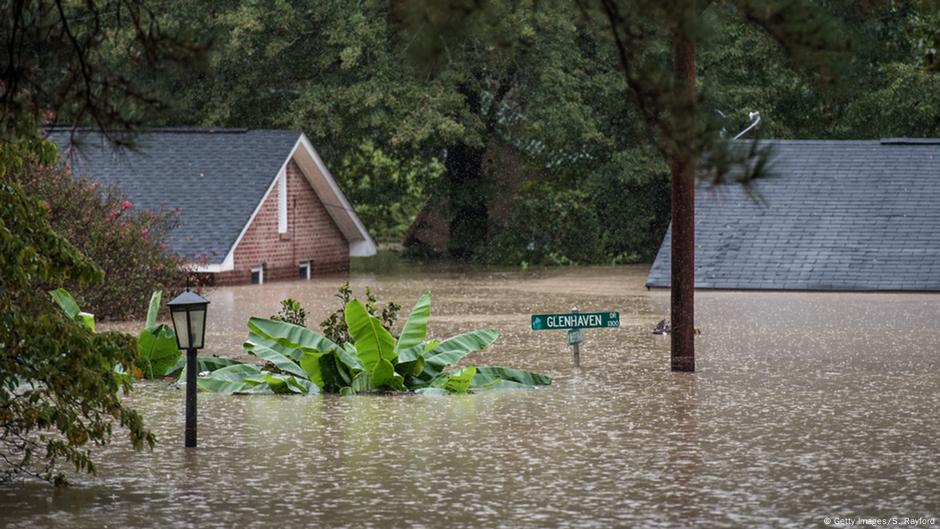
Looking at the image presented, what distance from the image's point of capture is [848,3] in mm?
11422

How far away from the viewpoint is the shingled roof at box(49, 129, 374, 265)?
3897 centimetres

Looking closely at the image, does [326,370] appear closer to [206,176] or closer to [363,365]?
[363,365]

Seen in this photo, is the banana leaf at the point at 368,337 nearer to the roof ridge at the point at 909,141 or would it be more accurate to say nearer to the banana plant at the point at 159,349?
the banana plant at the point at 159,349

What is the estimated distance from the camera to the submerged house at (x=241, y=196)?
39.2 m

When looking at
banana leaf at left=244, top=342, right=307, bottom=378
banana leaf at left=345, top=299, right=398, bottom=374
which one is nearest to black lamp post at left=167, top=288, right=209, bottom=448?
banana leaf at left=345, top=299, right=398, bottom=374

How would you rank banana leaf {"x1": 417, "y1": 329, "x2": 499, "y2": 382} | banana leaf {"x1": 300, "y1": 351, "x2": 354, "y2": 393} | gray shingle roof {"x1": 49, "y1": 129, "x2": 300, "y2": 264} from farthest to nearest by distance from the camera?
gray shingle roof {"x1": 49, "y1": 129, "x2": 300, "y2": 264}, banana leaf {"x1": 417, "y1": 329, "x2": 499, "y2": 382}, banana leaf {"x1": 300, "y1": 351, "x2": 354, "y2": 393}

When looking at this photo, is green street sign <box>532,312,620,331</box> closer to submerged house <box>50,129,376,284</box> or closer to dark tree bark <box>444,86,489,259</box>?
submerged house <box>50,129,376,284</box>

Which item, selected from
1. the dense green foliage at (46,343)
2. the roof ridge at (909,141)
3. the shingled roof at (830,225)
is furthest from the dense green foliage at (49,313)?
the roof ridge at (909,141)

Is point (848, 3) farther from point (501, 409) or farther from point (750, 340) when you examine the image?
point (750, 340)

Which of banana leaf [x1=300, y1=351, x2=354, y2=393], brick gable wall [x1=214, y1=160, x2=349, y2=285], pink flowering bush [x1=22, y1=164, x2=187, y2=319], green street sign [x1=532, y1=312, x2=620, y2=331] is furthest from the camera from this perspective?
brick gable wall [x1=214, y1=160, x2=349, y2=285]

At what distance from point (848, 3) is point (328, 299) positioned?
22781 millimetres

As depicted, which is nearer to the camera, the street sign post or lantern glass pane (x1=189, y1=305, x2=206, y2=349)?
lantern glass pane (x1=189, y1=305, x2=206, y2=349)

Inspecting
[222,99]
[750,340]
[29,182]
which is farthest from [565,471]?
[222,99]

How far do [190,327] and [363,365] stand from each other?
449cm
